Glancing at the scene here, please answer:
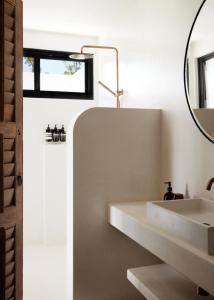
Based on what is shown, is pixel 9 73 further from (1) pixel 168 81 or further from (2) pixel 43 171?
(2) pixel 43 171

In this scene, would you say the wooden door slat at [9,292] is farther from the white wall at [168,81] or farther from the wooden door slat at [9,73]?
the wooden door slat at [9,73]

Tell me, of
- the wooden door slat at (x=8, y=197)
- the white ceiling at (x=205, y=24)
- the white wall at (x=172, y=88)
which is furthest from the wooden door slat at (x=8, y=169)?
the white ceiling at (x=205, y=24)

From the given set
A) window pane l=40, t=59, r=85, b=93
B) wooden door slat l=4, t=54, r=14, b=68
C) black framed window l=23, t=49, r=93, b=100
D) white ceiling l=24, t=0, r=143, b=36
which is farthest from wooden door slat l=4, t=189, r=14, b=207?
window pane l=40, t=59, r=85, b=93

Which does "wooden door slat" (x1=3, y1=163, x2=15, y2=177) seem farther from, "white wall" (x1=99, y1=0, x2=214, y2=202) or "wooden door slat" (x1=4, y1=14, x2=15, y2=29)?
"white wall" (x1=99, y1=0, x2=214, y2=202)

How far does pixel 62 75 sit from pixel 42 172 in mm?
1350

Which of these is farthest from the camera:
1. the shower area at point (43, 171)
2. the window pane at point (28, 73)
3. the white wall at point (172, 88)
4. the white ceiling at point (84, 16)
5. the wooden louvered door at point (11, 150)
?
the window pane at point (28, 73)

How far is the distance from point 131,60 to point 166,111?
0.95m

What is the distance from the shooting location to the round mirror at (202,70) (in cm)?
186

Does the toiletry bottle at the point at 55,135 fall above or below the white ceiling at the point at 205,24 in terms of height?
below

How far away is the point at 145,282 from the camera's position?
1922 mm

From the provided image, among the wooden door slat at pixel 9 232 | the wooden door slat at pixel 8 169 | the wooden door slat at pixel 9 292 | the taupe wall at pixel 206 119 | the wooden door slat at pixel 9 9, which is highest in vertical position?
Answer: the wooden door slat at pixel 9 9

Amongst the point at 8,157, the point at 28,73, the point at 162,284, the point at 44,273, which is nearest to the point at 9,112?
the point at 8,157

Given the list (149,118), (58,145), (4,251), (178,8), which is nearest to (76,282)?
(4,251)

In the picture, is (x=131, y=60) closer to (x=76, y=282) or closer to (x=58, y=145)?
(x=58, y=145)
